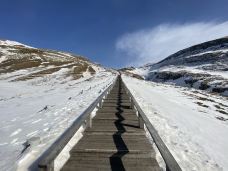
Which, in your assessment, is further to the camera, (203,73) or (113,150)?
(203,73)

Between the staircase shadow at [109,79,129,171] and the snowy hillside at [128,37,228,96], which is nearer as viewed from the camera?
the staircase shadow at [109,79,129,171]

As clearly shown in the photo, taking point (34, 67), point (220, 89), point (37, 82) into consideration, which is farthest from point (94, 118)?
point (34, 67)

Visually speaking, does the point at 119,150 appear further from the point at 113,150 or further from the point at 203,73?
the point at 203,73

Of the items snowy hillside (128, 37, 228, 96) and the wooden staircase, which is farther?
snowy hillside (128, 37, 228, 96)

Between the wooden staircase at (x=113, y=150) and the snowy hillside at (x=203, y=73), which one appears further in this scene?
the snowy hillside at (x=203, y=73)

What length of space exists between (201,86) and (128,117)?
58.3 m

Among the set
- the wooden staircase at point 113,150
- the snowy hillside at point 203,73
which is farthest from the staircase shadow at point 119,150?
the snowy hillside at point 203,73

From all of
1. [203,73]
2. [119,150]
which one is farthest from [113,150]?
[203,73]

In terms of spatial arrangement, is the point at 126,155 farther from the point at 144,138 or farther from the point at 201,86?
the point at 201,86

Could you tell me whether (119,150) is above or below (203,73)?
above

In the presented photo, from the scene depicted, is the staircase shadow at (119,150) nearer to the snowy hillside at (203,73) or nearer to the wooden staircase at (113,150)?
the wooden staircase at (113,150)

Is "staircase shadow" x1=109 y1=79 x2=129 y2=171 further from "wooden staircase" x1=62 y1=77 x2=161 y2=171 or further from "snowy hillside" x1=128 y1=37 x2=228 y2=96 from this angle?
"snowy hillside" x1=128 y1=37 x2=228 y2=96

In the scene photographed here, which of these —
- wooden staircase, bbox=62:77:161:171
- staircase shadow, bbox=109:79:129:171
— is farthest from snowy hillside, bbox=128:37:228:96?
wooden staircase, bbox=62:77:161:171

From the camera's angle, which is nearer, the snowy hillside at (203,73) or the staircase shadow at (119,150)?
the staircase shadow at (119,150)
